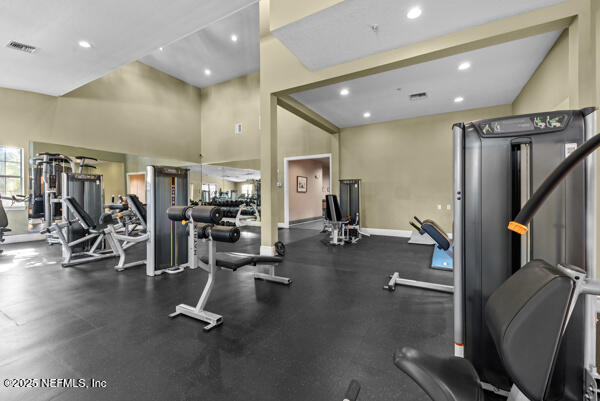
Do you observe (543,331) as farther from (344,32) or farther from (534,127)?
(344,32)

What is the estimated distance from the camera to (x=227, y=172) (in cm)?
920

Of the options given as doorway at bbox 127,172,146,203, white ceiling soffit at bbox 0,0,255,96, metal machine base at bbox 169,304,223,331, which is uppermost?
white ceiling soffit at bbox 0,0,255,96

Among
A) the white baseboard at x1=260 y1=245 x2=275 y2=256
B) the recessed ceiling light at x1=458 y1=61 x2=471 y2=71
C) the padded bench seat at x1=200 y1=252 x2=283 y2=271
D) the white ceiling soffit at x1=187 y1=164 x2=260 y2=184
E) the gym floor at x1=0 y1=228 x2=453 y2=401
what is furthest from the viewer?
the white ceiling soffit at x1=187 y1=164 x2=260 y2=184

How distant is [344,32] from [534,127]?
2.69 m

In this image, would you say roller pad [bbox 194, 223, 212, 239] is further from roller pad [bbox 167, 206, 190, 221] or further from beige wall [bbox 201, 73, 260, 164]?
beige wall [bbox 201, 73, 260, 164]

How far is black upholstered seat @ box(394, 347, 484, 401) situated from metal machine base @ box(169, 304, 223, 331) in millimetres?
1726

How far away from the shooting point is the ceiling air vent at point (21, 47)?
4.12 metres

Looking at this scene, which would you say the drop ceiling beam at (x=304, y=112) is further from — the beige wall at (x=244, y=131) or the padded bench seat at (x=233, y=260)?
the padded bench seat at (x=233, y=260)

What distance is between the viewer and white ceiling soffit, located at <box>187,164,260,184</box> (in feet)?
28.5

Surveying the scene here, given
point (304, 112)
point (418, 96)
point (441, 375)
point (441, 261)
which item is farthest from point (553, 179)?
point (304, 112)

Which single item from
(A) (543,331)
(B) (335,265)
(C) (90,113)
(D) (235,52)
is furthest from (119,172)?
(A) (543,331)

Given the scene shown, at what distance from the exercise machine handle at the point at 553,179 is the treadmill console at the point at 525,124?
0.72m

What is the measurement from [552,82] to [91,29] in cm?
680

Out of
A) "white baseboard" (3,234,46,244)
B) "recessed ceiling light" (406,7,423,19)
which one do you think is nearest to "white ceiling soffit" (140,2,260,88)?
"recessed ceiling light" (406,7,423,19)
